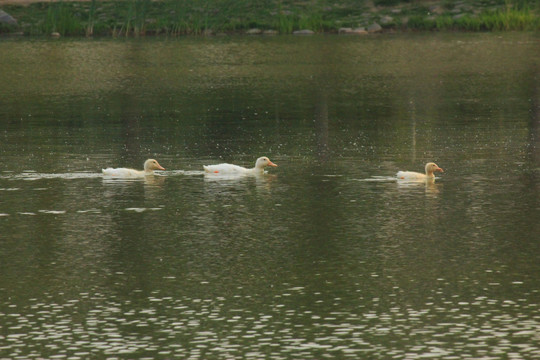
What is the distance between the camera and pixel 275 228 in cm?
2419

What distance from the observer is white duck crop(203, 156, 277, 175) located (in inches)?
1200

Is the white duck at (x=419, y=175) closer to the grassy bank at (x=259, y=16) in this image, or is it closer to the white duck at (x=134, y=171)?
the white duck at (x=134, y=171)

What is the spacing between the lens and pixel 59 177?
30.6 metres

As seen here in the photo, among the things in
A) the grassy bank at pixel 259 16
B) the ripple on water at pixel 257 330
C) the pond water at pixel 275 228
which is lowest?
the ripple on water at pixel 257 330

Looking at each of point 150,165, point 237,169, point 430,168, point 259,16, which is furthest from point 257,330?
point 259,16

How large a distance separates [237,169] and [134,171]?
2.43 m

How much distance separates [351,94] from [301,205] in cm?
2629

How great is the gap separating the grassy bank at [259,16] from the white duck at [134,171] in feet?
185

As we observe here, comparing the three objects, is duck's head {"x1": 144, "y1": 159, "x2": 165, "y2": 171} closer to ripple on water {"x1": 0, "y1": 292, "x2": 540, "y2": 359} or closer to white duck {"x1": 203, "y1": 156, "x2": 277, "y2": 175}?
white duck {"x1": 203, "y1": 156, "x2": 277, "y2": 175}

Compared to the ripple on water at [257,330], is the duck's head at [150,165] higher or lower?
higher

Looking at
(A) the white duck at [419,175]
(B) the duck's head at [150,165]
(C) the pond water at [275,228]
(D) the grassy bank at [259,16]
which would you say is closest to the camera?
(C) the pond water at [275,228]

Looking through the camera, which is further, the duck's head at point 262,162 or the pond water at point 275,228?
the duck's head at point 262,162

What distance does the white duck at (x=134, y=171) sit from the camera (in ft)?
99.7

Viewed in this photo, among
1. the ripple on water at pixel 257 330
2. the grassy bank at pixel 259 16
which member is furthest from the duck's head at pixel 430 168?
the grassy bank at pixel 259 16
